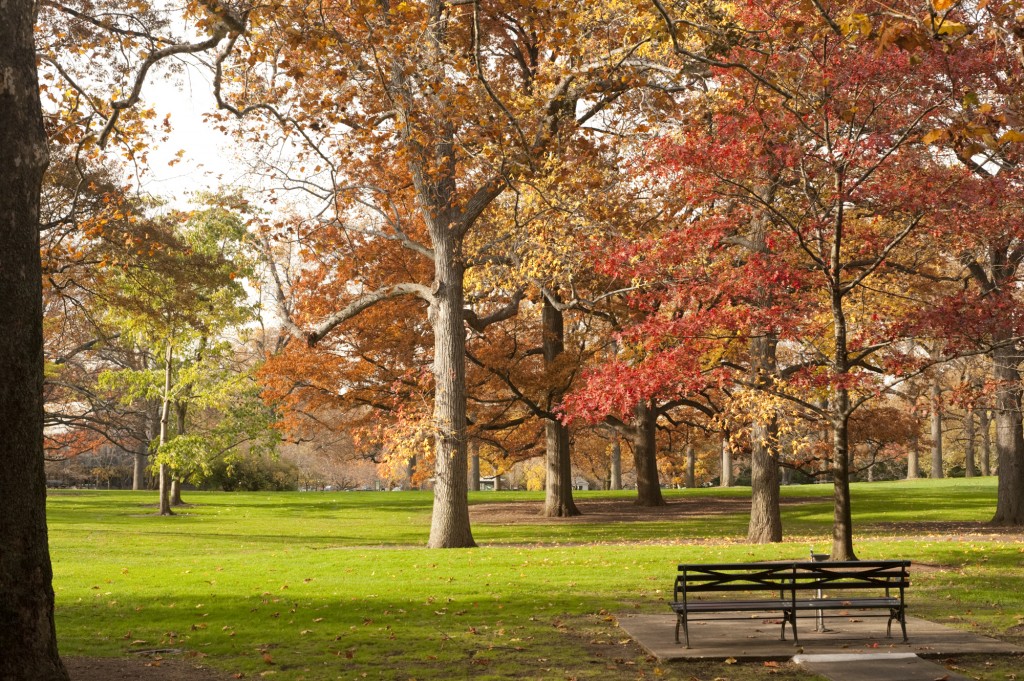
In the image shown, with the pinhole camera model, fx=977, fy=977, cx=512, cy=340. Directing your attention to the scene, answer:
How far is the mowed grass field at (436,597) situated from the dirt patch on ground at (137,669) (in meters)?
0.24

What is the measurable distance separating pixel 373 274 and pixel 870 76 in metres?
16.6

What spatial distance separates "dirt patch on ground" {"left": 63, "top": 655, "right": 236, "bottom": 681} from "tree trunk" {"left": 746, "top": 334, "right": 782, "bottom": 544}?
1312cm

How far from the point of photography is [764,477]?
19812 millimetres

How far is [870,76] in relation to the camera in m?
13.2

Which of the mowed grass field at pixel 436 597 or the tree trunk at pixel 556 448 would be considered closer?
the mowed grass field at pixel 436 597

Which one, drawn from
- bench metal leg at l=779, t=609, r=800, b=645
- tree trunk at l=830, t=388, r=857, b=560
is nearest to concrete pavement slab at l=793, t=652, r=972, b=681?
bench metal leg at l=779, t=609, r=800, b=645

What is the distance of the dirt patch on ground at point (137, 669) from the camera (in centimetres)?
797

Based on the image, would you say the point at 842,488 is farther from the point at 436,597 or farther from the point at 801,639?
the point at 436,597

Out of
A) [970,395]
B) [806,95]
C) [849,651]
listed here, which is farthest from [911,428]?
[849,651]

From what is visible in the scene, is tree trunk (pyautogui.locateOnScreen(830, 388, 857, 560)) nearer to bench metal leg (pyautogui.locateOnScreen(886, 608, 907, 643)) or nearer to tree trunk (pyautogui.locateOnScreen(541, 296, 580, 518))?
bench metal leg (pyautogui.locateOnScreen(886, 608, 907, 643))

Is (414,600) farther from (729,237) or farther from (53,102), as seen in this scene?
(729,237)

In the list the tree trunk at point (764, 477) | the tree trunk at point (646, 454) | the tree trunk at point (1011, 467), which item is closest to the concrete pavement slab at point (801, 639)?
the tree trunk at point (764, 477)

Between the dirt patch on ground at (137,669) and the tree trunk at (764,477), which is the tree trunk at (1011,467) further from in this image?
the dirt patch on ground at (137,669)

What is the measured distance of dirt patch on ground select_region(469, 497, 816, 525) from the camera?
1158 inches
